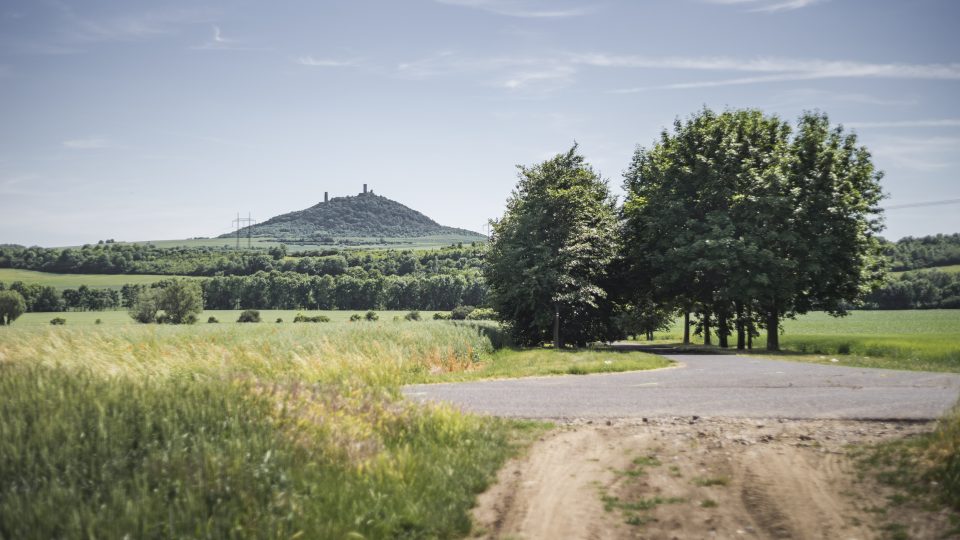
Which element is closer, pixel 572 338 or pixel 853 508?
pixel 853 508

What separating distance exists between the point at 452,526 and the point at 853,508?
469 centimetres

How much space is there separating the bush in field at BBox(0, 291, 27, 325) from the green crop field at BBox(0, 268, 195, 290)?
2248 centimetres

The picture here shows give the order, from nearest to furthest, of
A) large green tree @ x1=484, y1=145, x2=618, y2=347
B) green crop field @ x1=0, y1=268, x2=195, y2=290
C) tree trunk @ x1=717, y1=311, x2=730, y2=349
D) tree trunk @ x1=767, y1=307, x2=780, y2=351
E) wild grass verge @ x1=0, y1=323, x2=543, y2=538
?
wild grass verge @ x1=0, y1=323, x2=543, y2=538 → large green tree @ x1=484, y1=145, x2=618, y2=347 → tree trunk @ x1=767, y1=307, x2=780, y2=351 → tree trunk @ x1=717, y1=311, x2=730, y2=349 → green crop field @ x1=0, y1=268, x2=195, y2=290

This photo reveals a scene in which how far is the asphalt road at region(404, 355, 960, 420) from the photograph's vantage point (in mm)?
11570

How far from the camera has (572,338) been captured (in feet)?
123

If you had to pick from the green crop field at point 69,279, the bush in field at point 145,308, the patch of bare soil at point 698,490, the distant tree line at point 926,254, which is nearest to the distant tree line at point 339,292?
the green crop field at point 69,279

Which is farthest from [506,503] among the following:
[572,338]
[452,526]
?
[572,338]

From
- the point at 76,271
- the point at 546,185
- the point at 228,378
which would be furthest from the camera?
the point at 76,271

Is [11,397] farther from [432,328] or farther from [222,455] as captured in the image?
[432,328]

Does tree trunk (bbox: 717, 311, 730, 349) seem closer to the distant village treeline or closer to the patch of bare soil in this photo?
the patch of bare soil

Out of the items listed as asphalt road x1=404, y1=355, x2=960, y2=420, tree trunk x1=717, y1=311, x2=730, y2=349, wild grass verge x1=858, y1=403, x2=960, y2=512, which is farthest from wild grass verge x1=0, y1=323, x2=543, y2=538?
tree trunk x1=717, y1=311, x2=730, y2=349

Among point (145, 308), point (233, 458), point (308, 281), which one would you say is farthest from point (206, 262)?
point (233, 458)

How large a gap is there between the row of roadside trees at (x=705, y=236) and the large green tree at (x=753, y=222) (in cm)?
9

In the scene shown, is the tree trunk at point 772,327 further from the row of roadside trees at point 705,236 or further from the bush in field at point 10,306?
the bush in field at point 10,306
